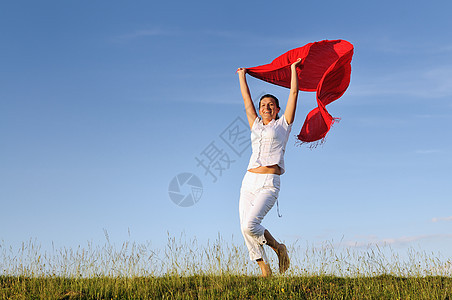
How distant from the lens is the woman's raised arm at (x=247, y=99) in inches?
337

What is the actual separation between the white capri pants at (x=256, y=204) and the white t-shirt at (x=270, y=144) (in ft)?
0.78

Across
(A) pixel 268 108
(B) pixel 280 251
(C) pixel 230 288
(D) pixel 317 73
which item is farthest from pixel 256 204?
(D) pixel 317 73

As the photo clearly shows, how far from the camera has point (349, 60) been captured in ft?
31.6

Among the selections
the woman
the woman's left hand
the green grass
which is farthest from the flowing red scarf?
the green grass

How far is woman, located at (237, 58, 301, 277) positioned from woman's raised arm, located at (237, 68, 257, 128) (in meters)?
0.02

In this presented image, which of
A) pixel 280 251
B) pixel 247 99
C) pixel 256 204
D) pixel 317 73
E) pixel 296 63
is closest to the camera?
pixel 256 204

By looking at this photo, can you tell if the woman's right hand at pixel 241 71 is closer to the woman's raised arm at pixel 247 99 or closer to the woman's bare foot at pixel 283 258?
the woman's raised arm at pixel 247 99

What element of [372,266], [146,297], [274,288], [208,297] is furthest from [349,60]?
[146,297]

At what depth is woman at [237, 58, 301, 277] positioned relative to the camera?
784 cm

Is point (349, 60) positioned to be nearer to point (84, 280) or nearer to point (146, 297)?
point (146, 297)

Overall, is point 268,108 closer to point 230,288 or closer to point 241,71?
point 241,71

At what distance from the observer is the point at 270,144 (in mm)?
8078

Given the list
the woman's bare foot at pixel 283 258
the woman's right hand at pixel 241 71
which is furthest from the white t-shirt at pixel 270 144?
the woman's bare foot at pixel 283 258

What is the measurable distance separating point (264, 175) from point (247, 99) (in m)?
1.63
